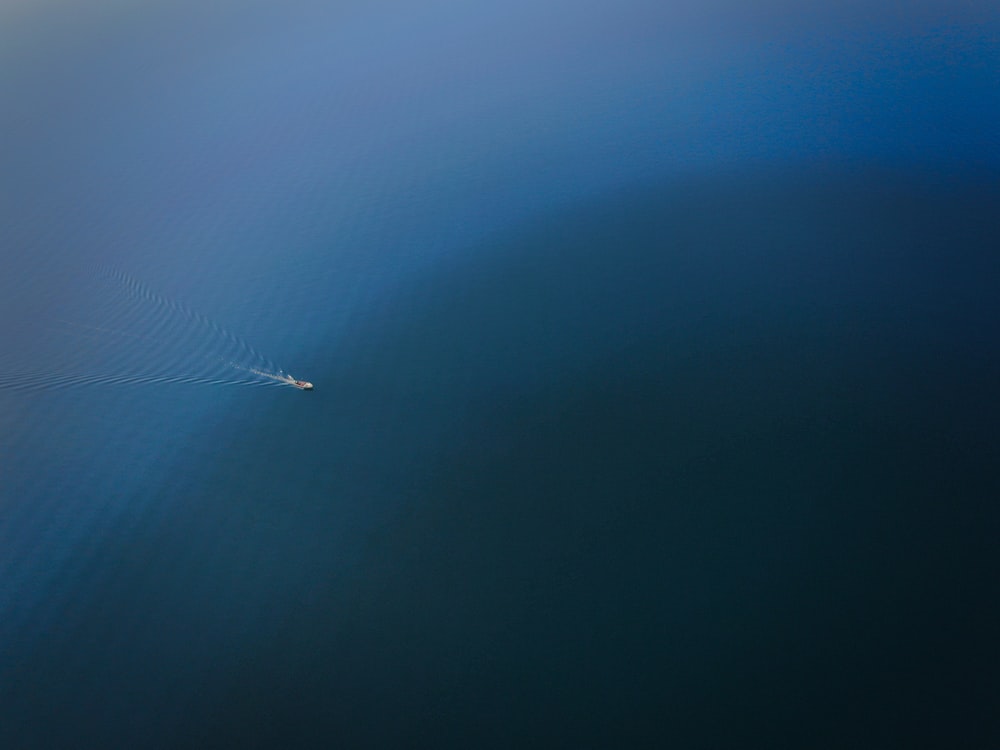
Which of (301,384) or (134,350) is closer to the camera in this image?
(301,384)

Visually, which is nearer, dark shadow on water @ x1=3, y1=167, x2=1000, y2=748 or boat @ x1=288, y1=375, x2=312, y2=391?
dark shadow on water @ x1=3, y1=167, x2=1000, y2=748

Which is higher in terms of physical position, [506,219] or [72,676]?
[506,219]

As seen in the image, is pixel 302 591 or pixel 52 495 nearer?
pixel 302 591

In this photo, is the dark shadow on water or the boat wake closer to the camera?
the dark shadow on water

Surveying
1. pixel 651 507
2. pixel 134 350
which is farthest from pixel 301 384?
pixel 651 507

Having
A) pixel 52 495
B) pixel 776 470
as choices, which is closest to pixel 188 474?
pixel 52 495

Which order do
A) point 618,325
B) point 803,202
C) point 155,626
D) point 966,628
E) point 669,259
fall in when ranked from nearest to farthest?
point 966,628
point 155,626
point 618,325
point 669,259
point 803,202

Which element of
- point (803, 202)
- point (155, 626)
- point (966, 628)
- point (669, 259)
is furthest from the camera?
point (803, 202)

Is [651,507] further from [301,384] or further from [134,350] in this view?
[134,350]

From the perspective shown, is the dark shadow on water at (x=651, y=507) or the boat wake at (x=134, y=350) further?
the boat wake at (x=134, y=350)

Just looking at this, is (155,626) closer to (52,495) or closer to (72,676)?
(72,676)

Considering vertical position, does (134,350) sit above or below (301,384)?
below
